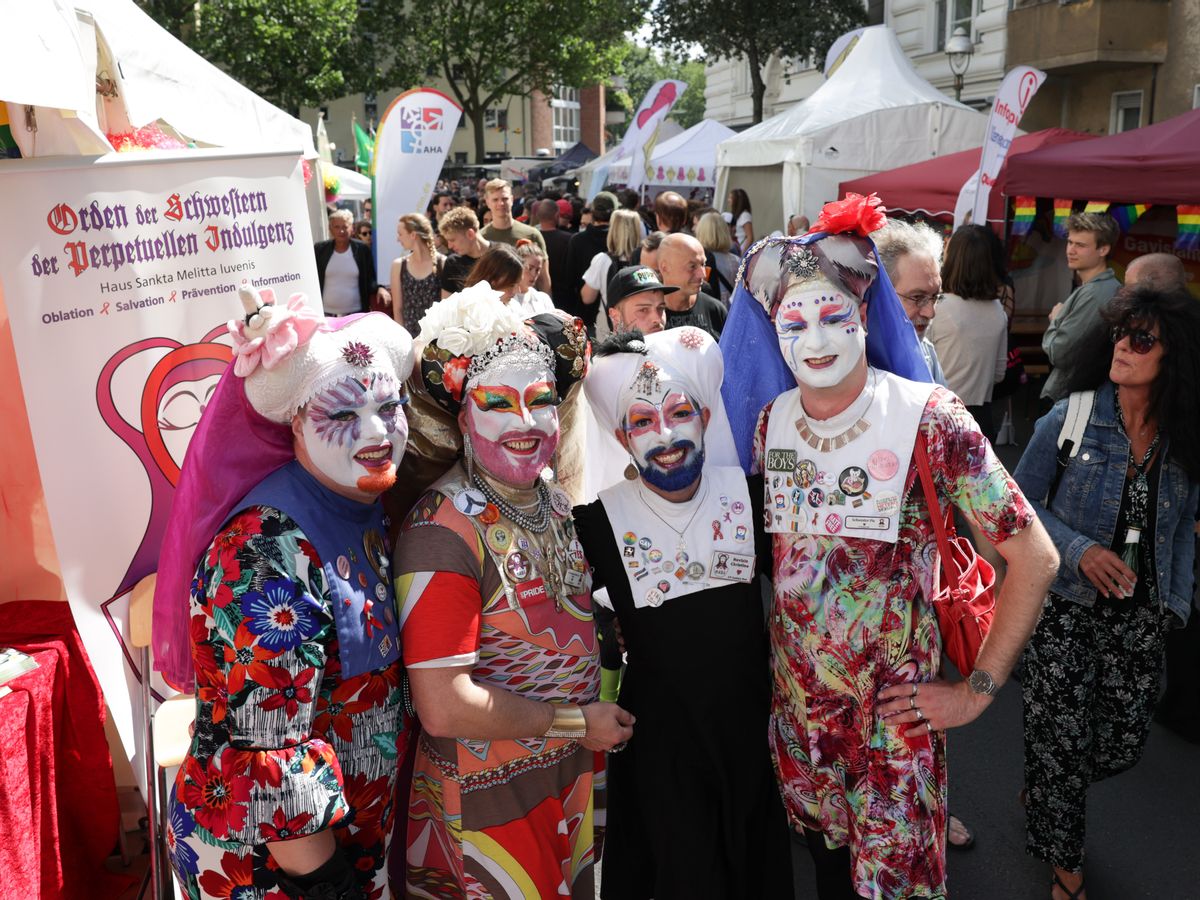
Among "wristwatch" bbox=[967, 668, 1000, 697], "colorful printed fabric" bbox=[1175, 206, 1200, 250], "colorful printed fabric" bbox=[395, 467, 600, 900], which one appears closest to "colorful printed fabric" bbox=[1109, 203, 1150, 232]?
"colorful printed fabric" bbox=[1175, 206, 1200, 250]

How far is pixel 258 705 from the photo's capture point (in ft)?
5.49

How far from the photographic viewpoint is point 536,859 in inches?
80.5

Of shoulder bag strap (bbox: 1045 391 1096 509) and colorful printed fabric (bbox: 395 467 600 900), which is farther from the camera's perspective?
shoulder bag strap (bbox: 1045 391 1096 509)

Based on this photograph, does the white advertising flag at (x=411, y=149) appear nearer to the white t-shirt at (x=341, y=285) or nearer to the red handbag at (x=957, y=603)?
the white t-shirt at (x=341, y=285)

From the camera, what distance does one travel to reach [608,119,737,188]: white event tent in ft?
48.4

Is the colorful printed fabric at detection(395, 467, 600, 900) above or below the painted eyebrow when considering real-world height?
below

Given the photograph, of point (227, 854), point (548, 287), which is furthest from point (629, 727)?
point (548, 287)

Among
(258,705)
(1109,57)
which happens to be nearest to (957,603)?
(258,705)

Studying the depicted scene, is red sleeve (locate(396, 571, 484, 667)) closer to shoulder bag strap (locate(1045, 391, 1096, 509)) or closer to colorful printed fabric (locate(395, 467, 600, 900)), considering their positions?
colorful printed fabric (locate(395, 467, 600, 900))

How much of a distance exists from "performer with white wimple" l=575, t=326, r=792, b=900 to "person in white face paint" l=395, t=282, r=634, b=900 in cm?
10

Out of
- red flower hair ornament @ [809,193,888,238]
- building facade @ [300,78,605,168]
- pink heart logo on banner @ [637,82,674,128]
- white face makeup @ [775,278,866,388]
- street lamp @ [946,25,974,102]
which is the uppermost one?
building facade @ [300,78,605,168]

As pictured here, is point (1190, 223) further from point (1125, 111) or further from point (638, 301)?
point (1125, 111)

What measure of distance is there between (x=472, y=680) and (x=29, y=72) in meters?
1.54

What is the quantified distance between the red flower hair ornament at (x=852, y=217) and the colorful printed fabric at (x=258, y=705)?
1.26 meters
